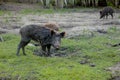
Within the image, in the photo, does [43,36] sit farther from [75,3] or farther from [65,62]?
[75,3]

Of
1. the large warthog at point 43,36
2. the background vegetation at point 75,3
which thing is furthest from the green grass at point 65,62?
the background vegetation at point 75,3

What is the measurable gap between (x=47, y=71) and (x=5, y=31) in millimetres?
8685

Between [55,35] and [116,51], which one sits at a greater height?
[55,35]

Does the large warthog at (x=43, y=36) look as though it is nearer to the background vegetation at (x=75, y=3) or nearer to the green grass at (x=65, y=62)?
the green grass at (x=65, y=62)

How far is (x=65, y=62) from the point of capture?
10.3 meters

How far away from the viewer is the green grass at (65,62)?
29.4ft

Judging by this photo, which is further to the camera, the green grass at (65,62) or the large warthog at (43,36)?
the large warthog at (43,36)

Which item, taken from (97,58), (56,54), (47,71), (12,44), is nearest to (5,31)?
(12,44)

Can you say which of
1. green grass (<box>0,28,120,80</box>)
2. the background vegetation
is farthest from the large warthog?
the background vegetation

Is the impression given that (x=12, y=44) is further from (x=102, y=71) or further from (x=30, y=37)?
(x=102, y=71)

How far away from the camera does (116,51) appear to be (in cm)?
1203

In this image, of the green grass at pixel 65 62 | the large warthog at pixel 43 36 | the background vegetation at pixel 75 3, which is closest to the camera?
the green grass at pixel 65 62

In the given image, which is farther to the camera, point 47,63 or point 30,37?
point 30,37

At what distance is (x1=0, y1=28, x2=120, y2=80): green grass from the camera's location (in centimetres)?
897
